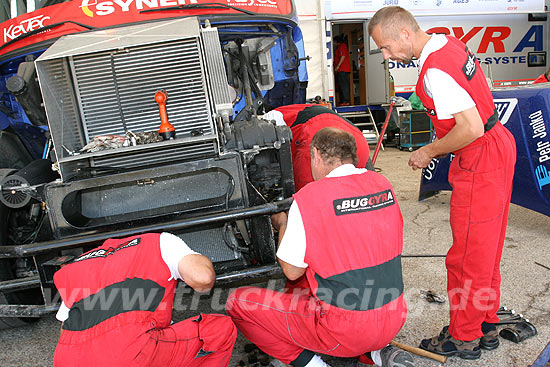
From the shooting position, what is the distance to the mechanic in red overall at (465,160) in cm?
215

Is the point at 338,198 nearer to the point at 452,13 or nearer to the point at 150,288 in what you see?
the point at 150,288

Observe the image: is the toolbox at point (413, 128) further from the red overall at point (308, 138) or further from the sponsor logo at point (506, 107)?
the red overall at point (308, 138)

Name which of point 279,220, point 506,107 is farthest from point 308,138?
point 506,107

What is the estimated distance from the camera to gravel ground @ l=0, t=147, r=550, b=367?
2.34m

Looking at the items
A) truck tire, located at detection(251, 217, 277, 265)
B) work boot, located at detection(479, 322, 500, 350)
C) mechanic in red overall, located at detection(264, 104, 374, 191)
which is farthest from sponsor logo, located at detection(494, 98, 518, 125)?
truck tire, located at detection(251, 217, 277, 265)

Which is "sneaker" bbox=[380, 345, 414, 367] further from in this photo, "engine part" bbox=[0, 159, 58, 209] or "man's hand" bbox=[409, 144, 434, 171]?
"engine part" bbox=[0, 159, 58, 209]

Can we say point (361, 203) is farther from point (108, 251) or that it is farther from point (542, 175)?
point (542, 175)

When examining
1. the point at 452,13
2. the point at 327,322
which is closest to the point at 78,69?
the point at 327,322

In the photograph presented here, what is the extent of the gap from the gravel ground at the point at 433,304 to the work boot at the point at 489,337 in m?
0.04

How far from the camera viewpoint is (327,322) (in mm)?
1994

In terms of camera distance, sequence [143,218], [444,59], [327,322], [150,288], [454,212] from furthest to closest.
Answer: [143,218] → [454,212] → [444,59] → [327,322] → [150,288]

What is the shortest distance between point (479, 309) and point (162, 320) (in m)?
1.56

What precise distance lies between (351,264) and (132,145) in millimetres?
1402

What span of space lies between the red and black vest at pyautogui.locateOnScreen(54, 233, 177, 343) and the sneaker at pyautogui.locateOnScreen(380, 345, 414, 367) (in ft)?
3.42
